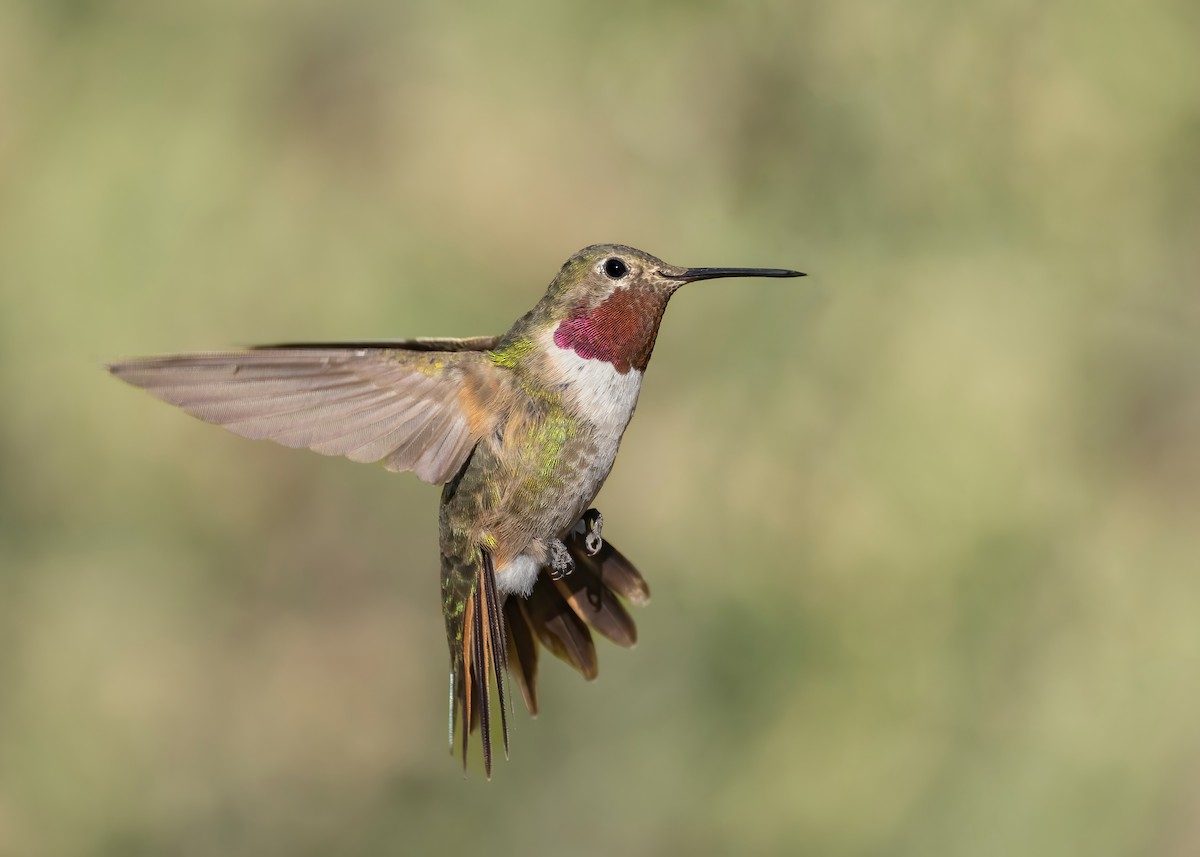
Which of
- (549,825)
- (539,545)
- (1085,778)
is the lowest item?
(549,825)

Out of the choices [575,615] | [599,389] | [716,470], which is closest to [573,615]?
[575,615]

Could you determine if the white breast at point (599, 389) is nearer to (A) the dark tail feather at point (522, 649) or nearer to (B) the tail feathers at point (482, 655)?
(B) the tail feathers at point (482, 655)

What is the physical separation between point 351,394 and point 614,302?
0.31 metres

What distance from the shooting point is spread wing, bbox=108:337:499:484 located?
3.93 feet

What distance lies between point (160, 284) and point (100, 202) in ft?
1.18

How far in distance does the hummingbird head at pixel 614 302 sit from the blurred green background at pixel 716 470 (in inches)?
84.5

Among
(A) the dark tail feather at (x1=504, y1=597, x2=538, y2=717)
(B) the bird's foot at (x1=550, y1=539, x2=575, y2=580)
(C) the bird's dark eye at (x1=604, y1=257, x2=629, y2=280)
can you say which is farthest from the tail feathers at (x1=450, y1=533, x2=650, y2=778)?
(C) the bird's dark eye at (x1=604, y1=257, x2=629, y2=280)

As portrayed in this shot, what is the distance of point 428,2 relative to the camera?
13.4ft

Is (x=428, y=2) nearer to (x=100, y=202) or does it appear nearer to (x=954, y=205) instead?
(x=100, y=202)

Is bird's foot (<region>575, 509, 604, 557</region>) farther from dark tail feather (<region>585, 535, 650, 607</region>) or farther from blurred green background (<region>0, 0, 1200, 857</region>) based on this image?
blurred green background (<region>0, 0, 1200, 857</region>)

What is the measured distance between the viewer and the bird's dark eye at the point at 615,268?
4.58 ft

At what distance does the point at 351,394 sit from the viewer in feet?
4.54

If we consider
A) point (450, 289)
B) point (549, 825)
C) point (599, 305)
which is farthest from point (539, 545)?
point (450, 289)

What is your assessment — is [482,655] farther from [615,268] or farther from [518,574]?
[615,268]
